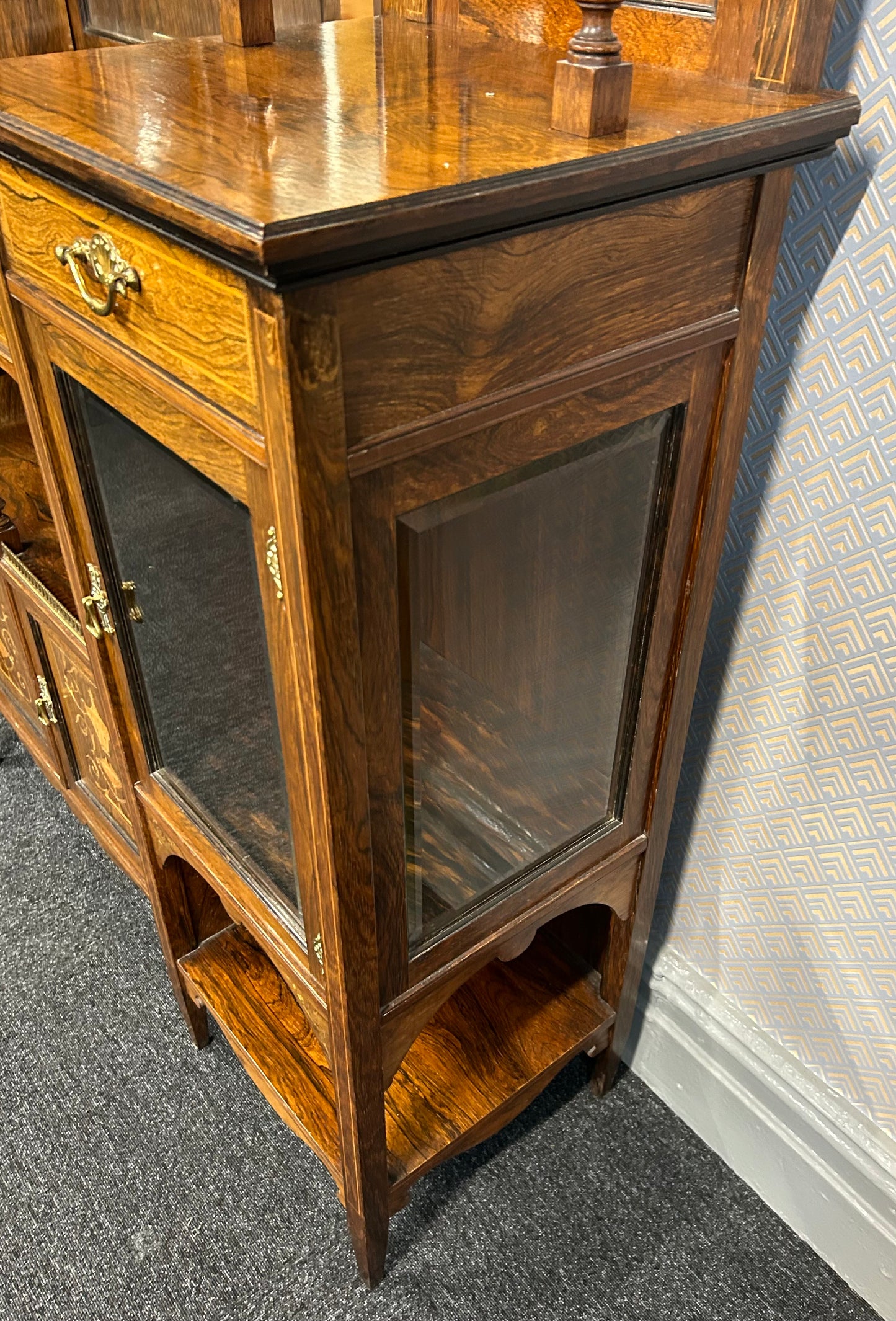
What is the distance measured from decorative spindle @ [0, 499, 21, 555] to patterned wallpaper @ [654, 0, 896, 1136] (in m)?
0.73

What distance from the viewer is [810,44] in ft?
1.77

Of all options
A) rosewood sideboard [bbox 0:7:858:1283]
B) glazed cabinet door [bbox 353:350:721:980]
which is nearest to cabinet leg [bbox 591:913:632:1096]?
rosewood sideboard [bbox 0:7:858:1283]

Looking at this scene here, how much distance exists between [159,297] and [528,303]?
174mm

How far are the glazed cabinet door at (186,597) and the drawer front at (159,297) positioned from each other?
0.12 ft

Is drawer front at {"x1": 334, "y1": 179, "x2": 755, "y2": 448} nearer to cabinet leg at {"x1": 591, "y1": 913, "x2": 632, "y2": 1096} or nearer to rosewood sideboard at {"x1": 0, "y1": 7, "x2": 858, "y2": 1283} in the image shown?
rosewood sideboard at {"x1": 0, "y1": 7, "x2": 858, "y2": 1283}

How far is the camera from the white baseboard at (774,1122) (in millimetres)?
839

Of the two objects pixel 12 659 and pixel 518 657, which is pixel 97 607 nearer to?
pixel 518 657

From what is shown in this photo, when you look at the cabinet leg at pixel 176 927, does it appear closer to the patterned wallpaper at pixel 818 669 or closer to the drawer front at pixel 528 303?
the patterned wallpaper at pixel 818 669

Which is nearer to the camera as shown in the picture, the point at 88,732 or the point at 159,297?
the point at 159,297

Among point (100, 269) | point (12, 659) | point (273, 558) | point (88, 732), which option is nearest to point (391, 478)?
point (273, 558)

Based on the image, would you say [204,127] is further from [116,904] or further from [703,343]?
[116,904]

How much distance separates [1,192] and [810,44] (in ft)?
1.53

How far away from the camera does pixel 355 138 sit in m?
0.47

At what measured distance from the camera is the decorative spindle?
1072mm
